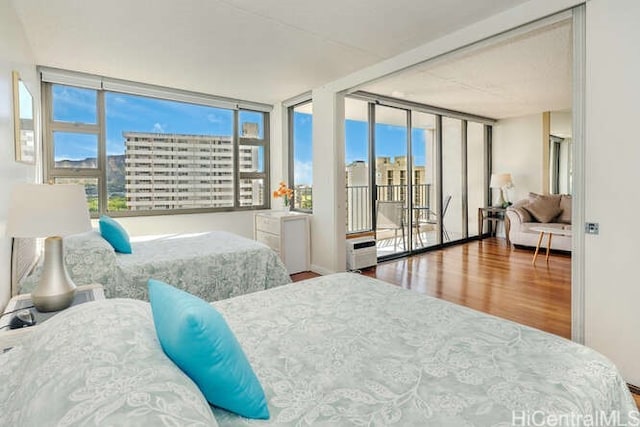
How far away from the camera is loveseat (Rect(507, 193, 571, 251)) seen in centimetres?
554

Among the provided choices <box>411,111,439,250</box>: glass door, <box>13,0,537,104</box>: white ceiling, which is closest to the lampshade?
<box>411,111,439,250</box>: glass door

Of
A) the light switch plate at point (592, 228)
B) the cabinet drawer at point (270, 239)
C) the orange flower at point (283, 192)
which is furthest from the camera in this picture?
the orange flower at point (283, 192)

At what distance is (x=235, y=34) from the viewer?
9.55 ft

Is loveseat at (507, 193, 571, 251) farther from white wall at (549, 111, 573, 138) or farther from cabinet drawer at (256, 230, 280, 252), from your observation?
cabinet drawer at (256, 230, 280, 252)

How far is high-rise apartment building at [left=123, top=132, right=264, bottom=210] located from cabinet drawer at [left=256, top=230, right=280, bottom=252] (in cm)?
62

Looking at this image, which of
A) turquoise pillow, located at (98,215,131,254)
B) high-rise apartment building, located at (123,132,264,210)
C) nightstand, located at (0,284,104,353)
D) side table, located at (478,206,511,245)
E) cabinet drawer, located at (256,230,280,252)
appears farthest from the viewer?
side table, located at (478,206,511,245)

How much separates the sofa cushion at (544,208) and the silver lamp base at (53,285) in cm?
621

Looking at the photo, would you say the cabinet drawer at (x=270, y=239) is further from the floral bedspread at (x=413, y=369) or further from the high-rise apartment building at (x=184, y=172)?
the floral bedspread at (x=413, y=369)

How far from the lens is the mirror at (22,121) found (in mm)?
2283

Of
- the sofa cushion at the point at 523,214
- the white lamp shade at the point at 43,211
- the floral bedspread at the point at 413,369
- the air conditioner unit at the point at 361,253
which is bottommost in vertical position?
the air conditioner unit at the point at 361,253

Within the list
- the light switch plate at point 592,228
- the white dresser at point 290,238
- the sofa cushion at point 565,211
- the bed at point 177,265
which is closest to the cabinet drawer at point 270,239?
the white dresser at point 290,238

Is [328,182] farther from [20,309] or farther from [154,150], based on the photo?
[20,309]

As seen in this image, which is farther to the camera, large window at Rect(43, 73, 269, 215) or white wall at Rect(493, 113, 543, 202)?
white wall at Rect(493, 113, 543, 202)

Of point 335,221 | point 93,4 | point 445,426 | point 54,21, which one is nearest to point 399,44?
point 335,221
